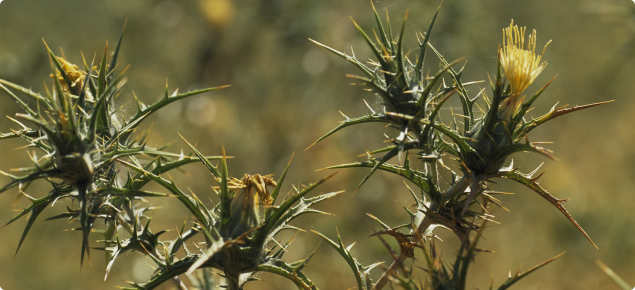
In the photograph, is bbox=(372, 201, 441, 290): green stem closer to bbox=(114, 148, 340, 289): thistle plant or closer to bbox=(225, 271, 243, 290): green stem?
bbox=(114, 148, 340, 289): thistle plant

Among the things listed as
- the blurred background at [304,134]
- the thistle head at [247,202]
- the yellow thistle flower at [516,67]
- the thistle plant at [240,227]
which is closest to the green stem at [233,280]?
the thistle plant at [240,227]

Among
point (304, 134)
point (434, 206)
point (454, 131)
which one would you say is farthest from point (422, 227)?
point (304, 134)

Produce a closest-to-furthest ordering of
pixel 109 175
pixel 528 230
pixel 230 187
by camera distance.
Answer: pixel 230 187
pixel 109 175
pixel 528 230

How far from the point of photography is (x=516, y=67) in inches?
55.0

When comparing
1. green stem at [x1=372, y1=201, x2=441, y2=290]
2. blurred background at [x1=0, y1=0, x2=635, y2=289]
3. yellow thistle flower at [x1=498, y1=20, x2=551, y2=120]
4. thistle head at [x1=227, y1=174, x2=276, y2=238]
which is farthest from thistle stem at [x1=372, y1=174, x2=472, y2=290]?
blurred background at [x1=0, y1=0, x2=635, y2=289]

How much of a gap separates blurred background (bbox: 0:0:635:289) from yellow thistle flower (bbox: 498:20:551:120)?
376 cm

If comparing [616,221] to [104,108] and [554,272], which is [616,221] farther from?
[104,108]

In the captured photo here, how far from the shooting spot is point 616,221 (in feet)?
17.9

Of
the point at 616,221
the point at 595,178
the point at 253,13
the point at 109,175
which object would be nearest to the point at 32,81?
the point at 253,13

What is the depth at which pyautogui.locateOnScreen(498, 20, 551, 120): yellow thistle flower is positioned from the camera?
139 centimetres

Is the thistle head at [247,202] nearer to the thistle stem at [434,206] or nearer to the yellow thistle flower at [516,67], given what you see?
the thistle stem at [434,206]

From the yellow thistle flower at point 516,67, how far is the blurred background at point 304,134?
3758mm

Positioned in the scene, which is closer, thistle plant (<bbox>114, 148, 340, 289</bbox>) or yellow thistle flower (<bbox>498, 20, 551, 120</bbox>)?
thistle plant (<bbox>114, 148, 340, 289</bbox>)

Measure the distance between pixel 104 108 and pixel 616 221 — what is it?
20.0ft
